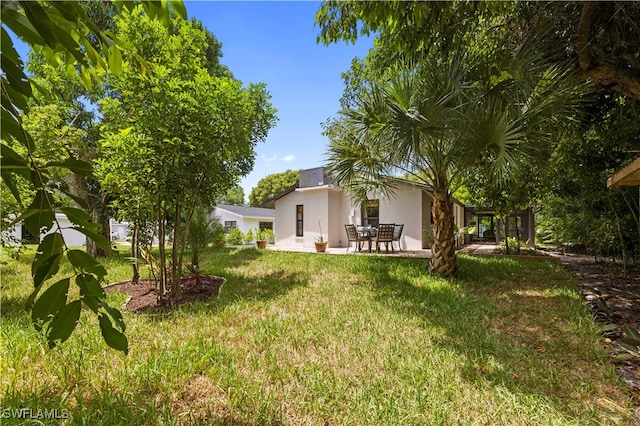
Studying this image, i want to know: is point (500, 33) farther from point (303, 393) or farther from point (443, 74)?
point (303, 393)

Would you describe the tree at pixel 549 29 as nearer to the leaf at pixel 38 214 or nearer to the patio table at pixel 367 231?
the leaf at pixel 38 214

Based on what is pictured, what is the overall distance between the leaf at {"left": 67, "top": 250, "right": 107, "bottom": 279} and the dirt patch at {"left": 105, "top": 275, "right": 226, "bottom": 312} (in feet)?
14.4

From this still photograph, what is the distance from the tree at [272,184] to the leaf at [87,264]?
36.1 metres

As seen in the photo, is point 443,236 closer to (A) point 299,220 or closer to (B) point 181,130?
(B) point 181,130

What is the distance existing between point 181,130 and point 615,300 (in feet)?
23.9

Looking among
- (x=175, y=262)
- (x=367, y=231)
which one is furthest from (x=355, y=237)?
(x=175, y=262)

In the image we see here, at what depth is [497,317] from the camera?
14.1 feet

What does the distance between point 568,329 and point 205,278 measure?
6.48 meters

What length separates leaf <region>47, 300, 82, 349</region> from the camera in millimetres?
647

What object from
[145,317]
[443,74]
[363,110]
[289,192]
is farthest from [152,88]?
[289,192]

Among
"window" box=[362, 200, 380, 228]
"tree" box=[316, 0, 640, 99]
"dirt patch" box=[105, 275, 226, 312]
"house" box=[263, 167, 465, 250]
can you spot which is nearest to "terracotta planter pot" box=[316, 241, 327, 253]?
"house" box=[263, 167, 465, 250]

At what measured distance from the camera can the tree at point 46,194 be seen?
59 cm

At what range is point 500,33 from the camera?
6.03 meters

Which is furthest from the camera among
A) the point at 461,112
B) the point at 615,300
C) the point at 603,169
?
the point at 603,169
